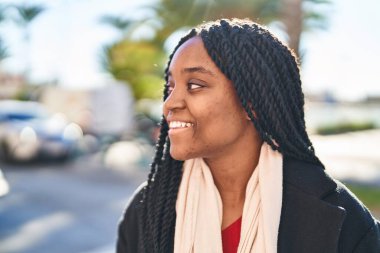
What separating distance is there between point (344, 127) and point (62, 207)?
85.3 feet

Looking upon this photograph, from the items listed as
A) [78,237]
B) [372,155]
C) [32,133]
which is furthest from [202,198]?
[372,155]

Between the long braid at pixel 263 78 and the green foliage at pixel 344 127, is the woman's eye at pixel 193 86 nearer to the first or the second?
the long braid at pixel 263 78

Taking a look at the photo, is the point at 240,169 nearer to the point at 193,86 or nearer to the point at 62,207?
the point at 193,86

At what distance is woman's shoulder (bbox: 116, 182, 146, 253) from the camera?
196 centimetres

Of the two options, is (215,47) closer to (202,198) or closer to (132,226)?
(202,198)

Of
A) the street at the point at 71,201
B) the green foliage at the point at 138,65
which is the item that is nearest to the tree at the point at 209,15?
the green foliage at the point at 138,65

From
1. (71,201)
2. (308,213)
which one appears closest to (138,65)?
(71,201)

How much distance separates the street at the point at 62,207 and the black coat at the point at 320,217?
460cm

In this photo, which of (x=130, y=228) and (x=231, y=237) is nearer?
(x=231, y=237)

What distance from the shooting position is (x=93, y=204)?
873cm

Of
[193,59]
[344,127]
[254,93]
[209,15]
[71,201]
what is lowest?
[254,93]

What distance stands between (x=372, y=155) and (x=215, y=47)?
58.9 ft

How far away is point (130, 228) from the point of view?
1.97 m

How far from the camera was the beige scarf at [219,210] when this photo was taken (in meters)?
1.75
